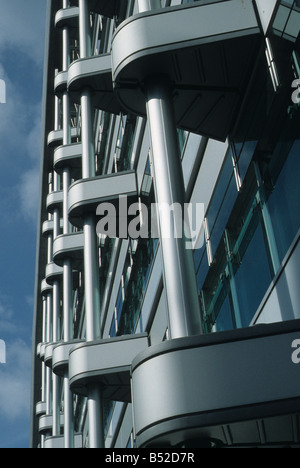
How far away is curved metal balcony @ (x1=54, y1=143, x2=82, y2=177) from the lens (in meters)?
23.8

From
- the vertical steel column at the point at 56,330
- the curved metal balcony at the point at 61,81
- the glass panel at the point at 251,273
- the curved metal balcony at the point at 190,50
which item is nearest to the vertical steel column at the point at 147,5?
the curved metal balcony at the point at 190,50

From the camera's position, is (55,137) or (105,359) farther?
(55,137)

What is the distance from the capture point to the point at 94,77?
1591 cm

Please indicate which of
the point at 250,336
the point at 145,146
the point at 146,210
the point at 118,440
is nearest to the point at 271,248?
the point at 250,336

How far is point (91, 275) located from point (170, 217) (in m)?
7.98

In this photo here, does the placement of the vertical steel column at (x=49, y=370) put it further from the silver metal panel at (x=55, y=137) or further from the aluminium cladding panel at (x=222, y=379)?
the aluminium cladding panel at (x=222, y=379)

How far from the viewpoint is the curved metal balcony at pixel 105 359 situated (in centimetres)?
1262

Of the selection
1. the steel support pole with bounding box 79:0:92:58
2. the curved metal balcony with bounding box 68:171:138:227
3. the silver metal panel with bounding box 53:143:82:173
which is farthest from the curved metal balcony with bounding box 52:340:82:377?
the steel support pole with bounding box 79:0:92:58

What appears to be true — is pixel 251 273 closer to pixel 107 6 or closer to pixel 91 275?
pixel 91 275

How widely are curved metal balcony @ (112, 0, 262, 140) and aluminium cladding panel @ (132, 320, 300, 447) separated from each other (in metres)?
3.70

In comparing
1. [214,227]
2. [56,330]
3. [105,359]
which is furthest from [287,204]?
[56,330]

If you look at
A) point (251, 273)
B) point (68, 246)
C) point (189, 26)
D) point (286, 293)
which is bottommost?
point (286, 293)

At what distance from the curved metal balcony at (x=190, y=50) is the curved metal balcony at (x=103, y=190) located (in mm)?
5945
